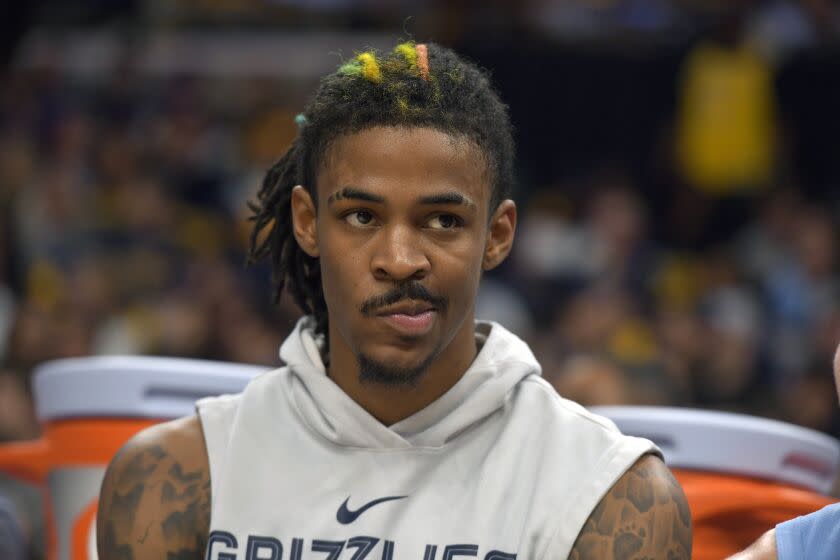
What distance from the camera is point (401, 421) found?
7.86 feet

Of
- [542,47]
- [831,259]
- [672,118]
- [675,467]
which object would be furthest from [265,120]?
[675,467]

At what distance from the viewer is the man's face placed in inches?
88.6

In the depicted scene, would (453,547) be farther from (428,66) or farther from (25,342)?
(25,342)

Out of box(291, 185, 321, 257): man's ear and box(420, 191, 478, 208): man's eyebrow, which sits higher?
box(420, 191, 478, 208): man's eyebrow

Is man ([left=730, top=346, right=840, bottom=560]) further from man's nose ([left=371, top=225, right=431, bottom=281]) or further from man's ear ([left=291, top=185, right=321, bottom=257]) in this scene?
man's ear ([left=291, top=185, right=321, bottom=257])

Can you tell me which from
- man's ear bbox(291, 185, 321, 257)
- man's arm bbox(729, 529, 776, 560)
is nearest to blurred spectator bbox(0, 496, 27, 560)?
man's ear bbox(291, 185, 321, 257)

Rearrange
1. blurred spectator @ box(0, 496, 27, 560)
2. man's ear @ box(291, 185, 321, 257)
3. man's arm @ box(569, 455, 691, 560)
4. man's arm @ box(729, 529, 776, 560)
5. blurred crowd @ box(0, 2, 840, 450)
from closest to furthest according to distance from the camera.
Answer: man's arm @ box(569, 455, 691, 560) < man's arm @ box(729, 529, 776, 560) < man's ear @ box(291, 185, 321, 257) < blurred spectator @ box(0, 496, 27, 560) < blurred crowd @ box(0, 2, 840, 450)

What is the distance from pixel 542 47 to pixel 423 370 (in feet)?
17.6

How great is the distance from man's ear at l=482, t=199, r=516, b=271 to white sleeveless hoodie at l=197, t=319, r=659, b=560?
0.53 ft

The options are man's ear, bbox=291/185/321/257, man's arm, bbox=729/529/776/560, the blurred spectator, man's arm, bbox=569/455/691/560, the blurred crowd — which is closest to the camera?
man's arm, bbox=569/455/691/560

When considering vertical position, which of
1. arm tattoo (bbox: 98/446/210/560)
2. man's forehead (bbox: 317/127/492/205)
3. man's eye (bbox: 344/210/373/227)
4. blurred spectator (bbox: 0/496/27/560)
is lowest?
blurred spectator (bbox: 0/496/27/560)

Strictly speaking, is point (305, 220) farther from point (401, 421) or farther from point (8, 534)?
point (8, 534)

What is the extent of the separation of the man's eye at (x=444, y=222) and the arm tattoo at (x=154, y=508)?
0.58 metres

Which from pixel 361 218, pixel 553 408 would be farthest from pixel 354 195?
pixel 553 408
